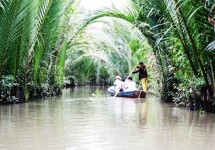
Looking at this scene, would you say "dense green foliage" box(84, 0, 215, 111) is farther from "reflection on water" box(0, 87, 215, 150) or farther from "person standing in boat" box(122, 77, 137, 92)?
"person standing in boat" box(122, 77, 137, 92)

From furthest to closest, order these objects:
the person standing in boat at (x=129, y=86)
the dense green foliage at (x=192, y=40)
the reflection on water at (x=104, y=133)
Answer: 1. the person standing in boat at (x=129, y=86)
2. the dense green foliage at (x=192, y=40)
3. the reflection on water at (x=104, y=133)

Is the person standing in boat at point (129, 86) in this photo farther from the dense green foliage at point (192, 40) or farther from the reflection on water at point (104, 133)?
the reflection on water at point (104, 133)

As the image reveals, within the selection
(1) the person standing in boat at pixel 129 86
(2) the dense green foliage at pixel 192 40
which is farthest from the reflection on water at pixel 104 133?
(1) the person standing in boat at pixel 129 86

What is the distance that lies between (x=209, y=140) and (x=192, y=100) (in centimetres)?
441

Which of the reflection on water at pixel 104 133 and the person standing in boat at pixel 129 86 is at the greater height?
the person standing in boat at pixel 129 86

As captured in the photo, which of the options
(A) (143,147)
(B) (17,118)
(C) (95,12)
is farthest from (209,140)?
(C) (95,12)

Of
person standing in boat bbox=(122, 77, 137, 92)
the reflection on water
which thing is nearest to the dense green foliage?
the reflection on water

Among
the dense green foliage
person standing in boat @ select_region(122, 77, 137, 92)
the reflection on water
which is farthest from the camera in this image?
person standing in boat @ select_region(122, 77, 137, 92)

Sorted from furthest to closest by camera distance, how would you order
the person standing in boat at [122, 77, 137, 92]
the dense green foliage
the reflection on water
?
the person standing in boat at [122, 77, 137, 92] → the dense green foliage → the reflection on water

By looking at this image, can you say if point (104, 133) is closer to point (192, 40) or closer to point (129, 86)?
point (192, 40)

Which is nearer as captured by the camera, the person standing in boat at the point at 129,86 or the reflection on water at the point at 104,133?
the reflection on water at the point at 104,133

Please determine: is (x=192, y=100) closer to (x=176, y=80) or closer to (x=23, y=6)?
(x=176, y=80)

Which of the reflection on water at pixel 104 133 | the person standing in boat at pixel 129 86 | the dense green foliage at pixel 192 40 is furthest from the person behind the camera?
the person standing in boat at pixel 129 86

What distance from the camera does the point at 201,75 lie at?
898 cm
